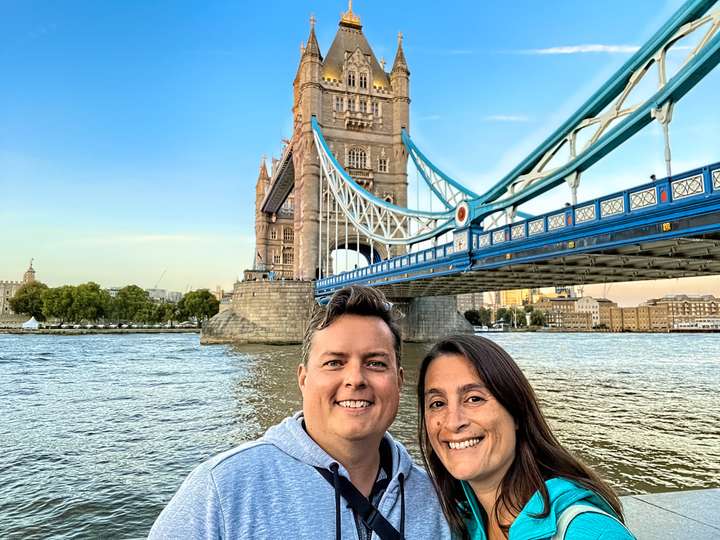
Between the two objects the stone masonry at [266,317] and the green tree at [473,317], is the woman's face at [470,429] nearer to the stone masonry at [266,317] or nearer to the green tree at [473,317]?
the stone masonry at [266,317]

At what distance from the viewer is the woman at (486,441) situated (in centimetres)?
190

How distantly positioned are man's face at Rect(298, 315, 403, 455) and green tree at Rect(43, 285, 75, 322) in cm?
7672

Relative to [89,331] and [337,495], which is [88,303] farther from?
[337,495]

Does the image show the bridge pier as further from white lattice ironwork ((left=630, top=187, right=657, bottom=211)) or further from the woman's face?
the woman's face

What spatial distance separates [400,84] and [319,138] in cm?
1016

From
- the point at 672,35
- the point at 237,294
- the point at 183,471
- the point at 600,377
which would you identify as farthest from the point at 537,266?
the point at 237,294

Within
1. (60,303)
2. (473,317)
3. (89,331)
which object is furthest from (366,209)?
(473,317)

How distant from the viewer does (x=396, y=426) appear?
954cm

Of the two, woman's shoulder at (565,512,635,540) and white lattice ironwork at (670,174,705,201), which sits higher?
white lattice ironwork at (670,174,705,201)

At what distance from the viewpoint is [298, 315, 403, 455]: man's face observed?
5.97 ft

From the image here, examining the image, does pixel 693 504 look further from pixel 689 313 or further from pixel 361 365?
pixel 689 313

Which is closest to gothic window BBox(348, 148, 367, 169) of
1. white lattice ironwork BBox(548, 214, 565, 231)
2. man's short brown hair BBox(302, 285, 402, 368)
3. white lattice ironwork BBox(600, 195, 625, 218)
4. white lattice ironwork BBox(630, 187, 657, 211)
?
white lattice ironwork BBox(548, 214, 565, 231)

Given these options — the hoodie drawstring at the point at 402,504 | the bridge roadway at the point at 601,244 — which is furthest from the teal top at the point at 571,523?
the bridge roadway at the point at 601,244

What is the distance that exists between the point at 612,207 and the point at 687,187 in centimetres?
213
